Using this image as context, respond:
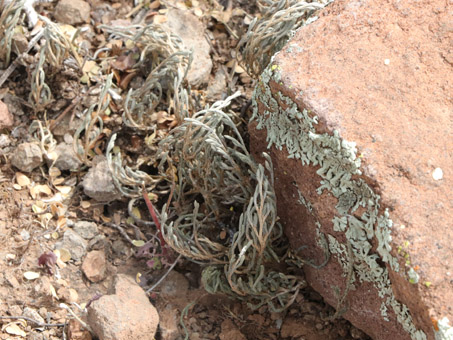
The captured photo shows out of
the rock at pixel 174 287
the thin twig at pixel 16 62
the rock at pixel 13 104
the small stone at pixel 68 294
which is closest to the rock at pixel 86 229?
the small stone at pixel 68 294

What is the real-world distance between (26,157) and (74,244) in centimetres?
39

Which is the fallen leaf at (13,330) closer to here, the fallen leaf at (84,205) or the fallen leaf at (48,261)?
the fallen leaf at (48,261)

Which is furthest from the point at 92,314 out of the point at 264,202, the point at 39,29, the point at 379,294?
the point at 39,29

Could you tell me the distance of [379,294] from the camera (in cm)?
188

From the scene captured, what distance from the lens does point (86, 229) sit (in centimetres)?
237

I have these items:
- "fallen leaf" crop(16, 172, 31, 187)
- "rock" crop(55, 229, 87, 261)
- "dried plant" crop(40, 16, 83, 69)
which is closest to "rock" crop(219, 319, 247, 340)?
"rock" crop(55, 229, 87, 261)

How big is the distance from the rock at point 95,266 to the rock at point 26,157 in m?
0.42

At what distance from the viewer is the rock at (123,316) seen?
1994mm

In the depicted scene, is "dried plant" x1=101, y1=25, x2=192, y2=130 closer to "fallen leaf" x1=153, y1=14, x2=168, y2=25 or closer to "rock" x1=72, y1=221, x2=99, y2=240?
"fallen leaf" x1=153, y1=14, x2=168, y2=25

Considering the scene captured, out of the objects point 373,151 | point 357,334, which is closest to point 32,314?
point 357,334

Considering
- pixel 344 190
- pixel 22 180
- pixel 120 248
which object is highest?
pixel 344 190

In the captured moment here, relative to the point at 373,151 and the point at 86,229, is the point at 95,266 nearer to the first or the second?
the point at 86,229

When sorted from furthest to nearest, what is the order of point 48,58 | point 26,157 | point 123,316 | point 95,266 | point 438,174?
point 48,58, point 26,157, point 95,266, point 123,316, point 438,174

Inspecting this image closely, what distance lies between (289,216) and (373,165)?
1.82 ft
